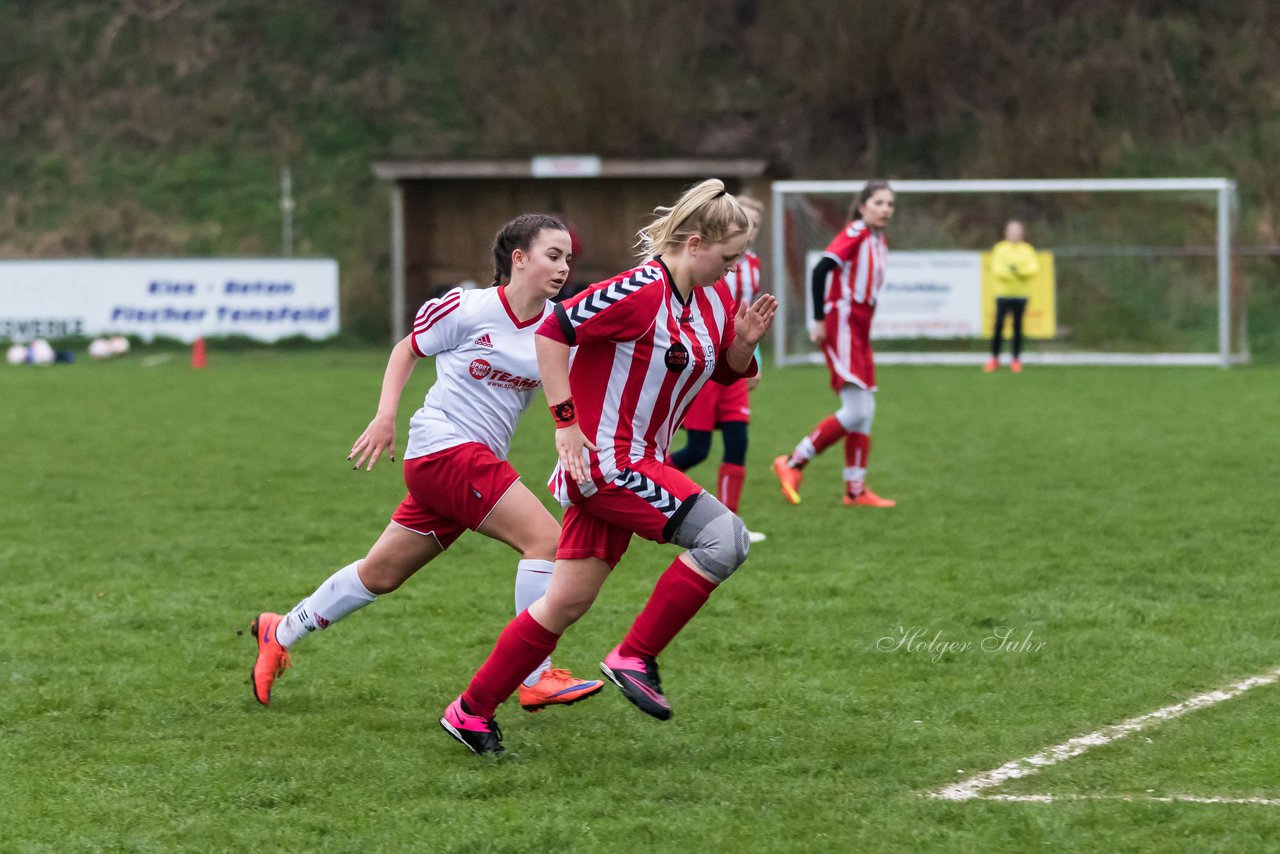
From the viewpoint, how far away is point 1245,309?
2198cm

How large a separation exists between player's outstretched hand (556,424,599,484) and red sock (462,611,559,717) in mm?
460

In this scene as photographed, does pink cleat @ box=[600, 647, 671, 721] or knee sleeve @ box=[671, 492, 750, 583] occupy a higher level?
knee sleeve @ box=[671, 492, 750, 583]

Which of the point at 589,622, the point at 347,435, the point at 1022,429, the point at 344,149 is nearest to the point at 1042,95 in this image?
the point at 344,149

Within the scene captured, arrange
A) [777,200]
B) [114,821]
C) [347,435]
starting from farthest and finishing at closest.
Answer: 1. [777,200]
2. [347,435]
3. [114,821]

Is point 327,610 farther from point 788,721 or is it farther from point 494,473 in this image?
point 788,721

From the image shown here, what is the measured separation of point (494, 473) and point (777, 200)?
54.7 feet

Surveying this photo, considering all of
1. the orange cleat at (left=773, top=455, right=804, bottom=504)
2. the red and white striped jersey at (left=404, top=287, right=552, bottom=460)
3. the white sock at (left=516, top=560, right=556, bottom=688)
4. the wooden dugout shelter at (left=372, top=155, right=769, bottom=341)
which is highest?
the wooden dugout shelter at (left=372, top=155, right=769, bottom=341)

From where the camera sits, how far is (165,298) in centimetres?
2291

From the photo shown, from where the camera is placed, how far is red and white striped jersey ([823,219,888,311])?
9.38 meters

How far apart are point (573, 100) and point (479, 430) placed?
24627mm

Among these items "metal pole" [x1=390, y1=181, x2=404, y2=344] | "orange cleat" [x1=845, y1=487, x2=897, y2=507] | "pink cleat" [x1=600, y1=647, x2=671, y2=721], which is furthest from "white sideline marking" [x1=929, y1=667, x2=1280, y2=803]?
"metal pole" [x1=390, y1=181, x2=404, y2=344]

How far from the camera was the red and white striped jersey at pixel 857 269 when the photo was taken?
9.38 metres

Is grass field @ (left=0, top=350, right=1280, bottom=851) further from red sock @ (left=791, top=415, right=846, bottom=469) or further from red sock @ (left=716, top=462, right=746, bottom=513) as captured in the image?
red sock @ (left=716, top=462, right=746, bottom=513)

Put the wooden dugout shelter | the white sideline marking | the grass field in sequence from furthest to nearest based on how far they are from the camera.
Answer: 1. the wooden dugout shelter
2. the white sideline marking
3. the grass field
